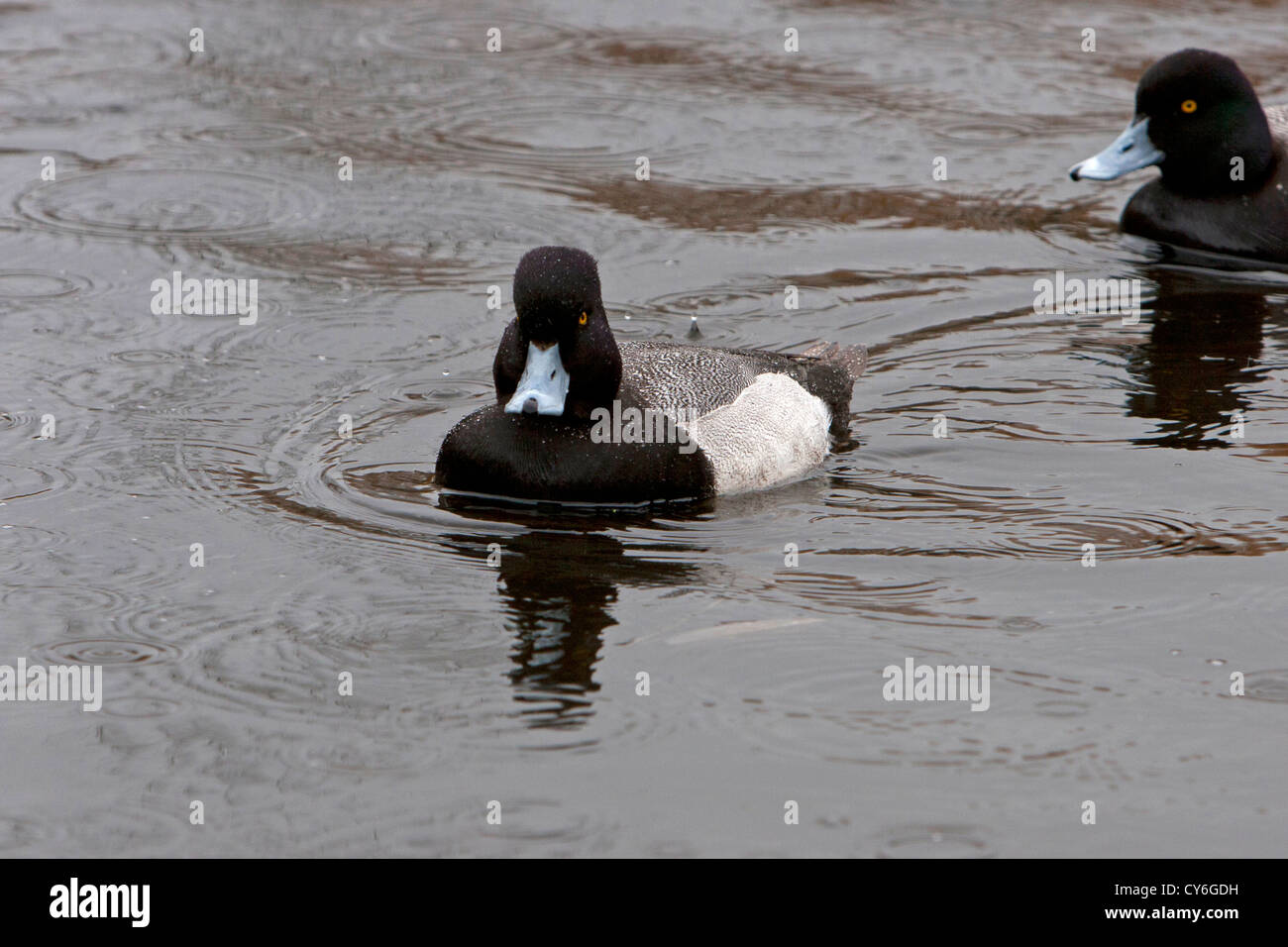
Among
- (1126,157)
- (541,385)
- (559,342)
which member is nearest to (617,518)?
(541,385)

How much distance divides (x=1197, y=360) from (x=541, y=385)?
4.08 meters

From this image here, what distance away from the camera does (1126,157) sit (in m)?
11.7

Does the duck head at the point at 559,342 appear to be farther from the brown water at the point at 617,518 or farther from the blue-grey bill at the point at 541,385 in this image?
the brown water at the point at 617,518

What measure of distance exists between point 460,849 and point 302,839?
0.47 meters

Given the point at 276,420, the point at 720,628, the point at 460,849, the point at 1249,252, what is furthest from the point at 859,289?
the point at 460,849

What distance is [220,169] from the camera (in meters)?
12.1

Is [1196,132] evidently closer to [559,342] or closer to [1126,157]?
[1126,157]

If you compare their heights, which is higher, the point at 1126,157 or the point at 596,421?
the point at 1126,157

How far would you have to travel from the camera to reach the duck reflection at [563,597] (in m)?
6.20

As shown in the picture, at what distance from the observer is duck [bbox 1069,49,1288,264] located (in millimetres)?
11461

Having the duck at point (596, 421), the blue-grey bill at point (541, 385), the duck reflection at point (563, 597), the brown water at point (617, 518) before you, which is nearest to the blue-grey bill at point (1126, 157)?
the brown water at point (617, 518)

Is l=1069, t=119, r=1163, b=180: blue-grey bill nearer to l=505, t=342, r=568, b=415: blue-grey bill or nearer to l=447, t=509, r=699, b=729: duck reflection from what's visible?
l=505, t=342, r=568, b=415: blue-grey bill

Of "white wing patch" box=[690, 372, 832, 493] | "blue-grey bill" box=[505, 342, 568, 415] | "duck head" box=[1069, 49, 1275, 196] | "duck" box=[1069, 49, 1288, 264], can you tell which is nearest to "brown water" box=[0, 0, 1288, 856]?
"white wing patch" box=[690, 372, 832, 493]

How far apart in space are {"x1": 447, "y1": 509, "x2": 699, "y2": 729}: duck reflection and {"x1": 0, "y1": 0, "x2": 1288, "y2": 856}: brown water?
2cm
